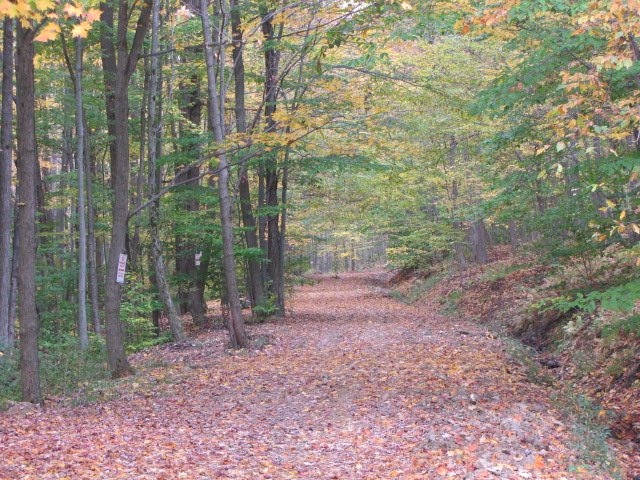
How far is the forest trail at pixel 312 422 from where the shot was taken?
5.44m

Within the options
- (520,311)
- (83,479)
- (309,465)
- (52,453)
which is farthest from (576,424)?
(520,311)

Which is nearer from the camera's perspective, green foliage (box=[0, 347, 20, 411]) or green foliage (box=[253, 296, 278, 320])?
green foliage (box=[0, 347, 20, 411])

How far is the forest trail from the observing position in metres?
5.44

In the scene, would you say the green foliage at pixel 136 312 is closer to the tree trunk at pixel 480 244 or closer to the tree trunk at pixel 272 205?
the tree trunk at pixel 272 205

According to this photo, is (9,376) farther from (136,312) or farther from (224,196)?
(136,312)

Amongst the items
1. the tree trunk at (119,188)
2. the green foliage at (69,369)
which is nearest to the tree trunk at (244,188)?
the tree trunk at (119,188)

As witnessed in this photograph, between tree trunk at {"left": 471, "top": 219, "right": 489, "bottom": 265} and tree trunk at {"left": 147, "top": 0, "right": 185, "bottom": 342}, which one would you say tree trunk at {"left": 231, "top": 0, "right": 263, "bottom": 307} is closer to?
tree trunk at {"left": 147, "top": 0, "right": 185, "bottom": 342}

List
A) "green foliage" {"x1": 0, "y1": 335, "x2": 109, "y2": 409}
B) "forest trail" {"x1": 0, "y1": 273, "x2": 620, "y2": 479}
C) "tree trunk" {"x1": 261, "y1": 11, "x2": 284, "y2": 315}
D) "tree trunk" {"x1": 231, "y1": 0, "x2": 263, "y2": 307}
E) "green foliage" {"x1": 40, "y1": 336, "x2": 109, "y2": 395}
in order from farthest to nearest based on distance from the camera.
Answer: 1. "tree trunk" {"x1": 261, "y1": 11, "x2": 284, "y2": 315}
2. "tree trunk" {"x1": 231, "y1": 0, "x2": 263, "y2": 307}
3. "green foliage" {"x1": 40, "y1": 336, "x2": 109, "y2": 395}
4. "green foliage" {"x1": 0, "y1": 335, "x2": 109, "y2": 409}
5. "forest trail" {"x1": 0, "y1": 273, "x2": 620, "y2": 479}

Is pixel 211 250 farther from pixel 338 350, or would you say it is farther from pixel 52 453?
pixel 52 453

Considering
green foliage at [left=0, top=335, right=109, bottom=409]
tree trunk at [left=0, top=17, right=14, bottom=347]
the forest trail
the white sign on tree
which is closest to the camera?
the forest trail

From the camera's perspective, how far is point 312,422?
7.22 meters

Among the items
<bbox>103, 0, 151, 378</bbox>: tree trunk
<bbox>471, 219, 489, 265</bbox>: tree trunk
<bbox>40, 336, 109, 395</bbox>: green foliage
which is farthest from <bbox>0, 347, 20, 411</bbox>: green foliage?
<bbox>471, 219, 489, 265</bbox>: tree trunk

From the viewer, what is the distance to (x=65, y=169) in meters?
21.0

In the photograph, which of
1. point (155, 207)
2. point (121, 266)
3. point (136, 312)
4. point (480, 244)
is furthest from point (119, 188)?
point (480, 244)
